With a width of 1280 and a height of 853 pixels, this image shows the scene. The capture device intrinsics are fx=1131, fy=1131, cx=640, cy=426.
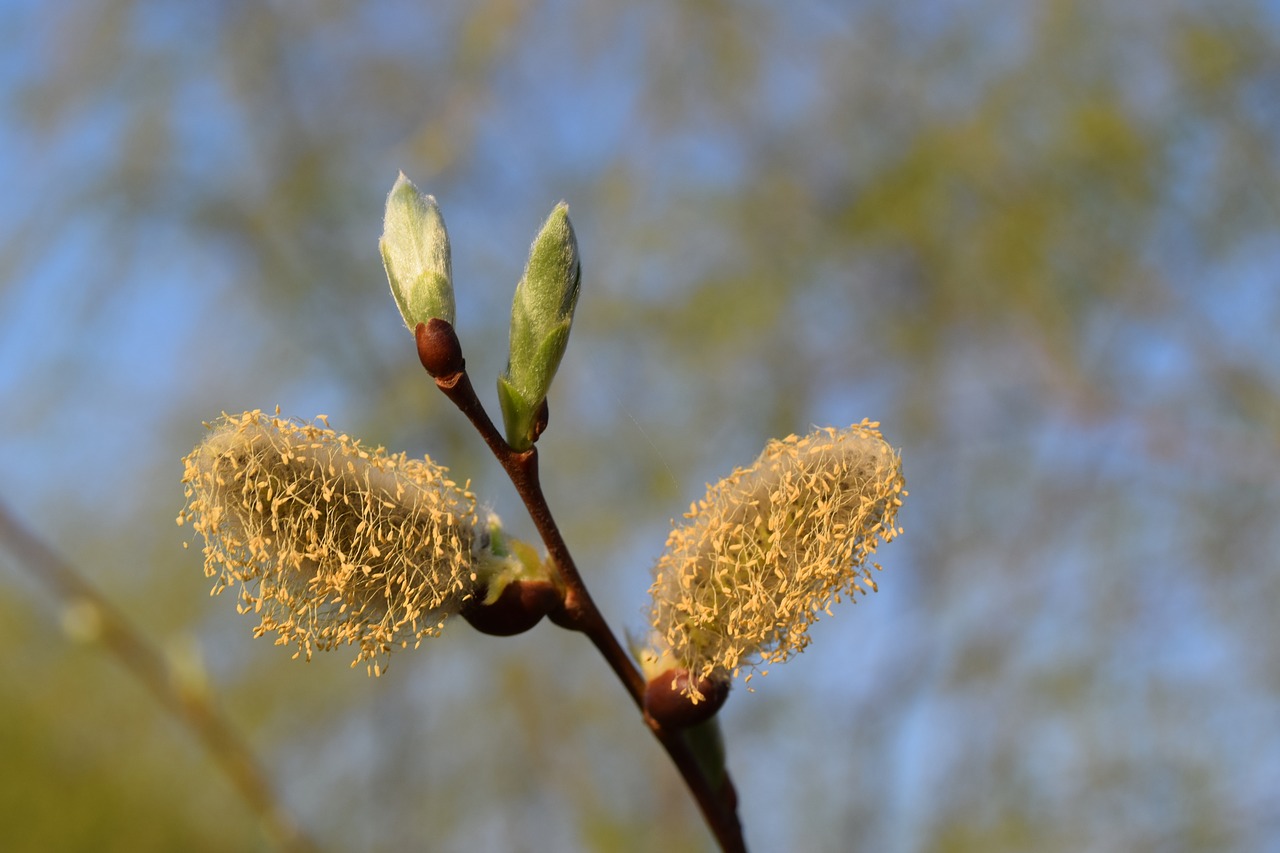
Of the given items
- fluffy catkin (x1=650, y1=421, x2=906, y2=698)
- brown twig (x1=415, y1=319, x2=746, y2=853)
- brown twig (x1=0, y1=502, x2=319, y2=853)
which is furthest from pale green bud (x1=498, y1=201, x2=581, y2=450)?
brown twig (x1=0, y1=502, x2=319, y2=853)

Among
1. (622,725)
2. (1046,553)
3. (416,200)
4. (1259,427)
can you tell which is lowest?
(416,200)

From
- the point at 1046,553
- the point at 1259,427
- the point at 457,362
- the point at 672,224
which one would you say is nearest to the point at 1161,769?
the point at 1046,553

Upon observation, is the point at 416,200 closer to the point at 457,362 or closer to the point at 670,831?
the point at 457,362

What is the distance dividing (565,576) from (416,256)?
25cm

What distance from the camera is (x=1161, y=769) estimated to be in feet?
8.88

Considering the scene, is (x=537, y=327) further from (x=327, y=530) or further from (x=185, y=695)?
(x=185, y=695)

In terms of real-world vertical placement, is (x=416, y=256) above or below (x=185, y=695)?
A: below

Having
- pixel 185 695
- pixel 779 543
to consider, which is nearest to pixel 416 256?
pixel 779 543

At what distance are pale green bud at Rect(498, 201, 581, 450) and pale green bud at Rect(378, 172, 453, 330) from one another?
2.1 inches

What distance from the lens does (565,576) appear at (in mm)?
806

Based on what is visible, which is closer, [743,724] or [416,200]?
[416,200]

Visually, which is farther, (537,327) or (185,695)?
(185,695)

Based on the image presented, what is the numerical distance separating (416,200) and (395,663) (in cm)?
230

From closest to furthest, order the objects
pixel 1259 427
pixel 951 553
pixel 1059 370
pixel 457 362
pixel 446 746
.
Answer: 1. pixel 457 362
2. pixel 1259 427
3. pixel 1059 370
4. pixel 951 553
5. pixel 446 746
